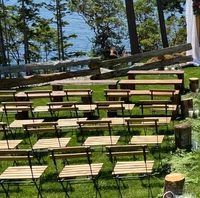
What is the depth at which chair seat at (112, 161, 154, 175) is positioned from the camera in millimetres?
10203

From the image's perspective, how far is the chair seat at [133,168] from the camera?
10.2 metres

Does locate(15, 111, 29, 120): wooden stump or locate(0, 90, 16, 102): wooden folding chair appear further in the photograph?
locate(0, 90, 16, 102): wooden folding chair

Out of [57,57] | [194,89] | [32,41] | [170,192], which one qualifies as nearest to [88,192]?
[170,192]

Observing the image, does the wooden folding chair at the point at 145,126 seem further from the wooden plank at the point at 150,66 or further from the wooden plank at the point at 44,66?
the wooden plank at the point at 150,66

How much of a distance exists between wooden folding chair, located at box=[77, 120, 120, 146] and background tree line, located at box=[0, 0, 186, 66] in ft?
72.0

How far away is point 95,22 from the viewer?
38.1m

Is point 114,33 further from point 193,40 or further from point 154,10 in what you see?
point 193,40

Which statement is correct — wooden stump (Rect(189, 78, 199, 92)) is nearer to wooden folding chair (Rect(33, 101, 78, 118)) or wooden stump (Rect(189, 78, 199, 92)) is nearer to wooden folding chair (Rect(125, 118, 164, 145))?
wooden folding chair (Rect(125, 118, 164, 145))

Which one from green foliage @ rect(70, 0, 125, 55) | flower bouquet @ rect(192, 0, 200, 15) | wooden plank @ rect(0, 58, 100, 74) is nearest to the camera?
wooden plank @ rect(0, 58, 100, 74)

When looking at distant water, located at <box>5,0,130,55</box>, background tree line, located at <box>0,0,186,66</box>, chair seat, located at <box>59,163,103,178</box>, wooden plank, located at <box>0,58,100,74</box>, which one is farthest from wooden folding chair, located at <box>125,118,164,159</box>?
distant water, located at <box>5,0,130,55</box>

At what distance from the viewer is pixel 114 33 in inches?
1518

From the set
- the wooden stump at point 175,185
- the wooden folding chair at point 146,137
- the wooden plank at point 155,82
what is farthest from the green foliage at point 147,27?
the wooden stump at point 175,185

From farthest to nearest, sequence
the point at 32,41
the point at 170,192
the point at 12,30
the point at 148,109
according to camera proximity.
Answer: the point at 32,41
the point at 12,30
the point at 148,109
the point at 170,192

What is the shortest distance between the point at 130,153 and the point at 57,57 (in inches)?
1280
